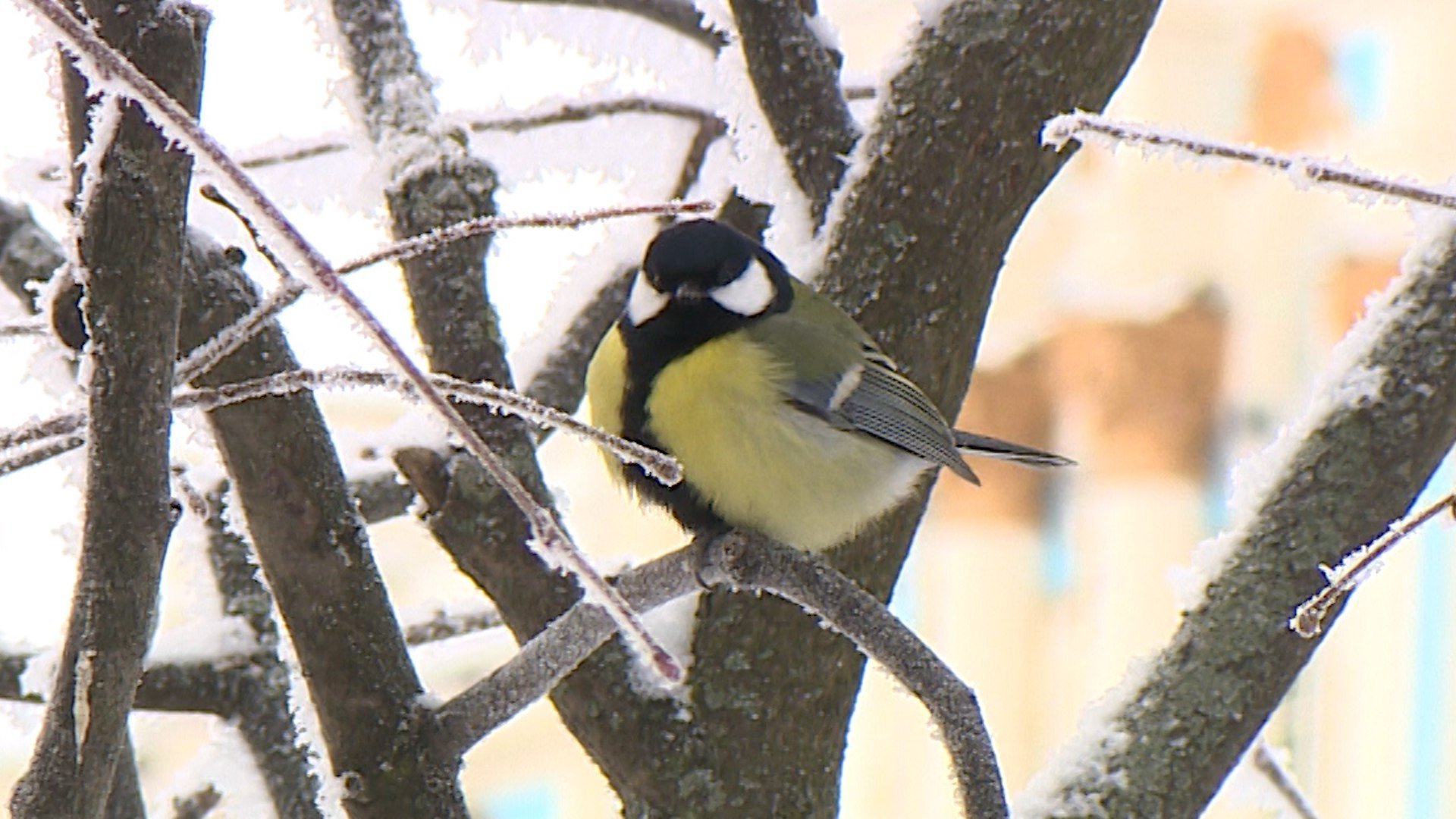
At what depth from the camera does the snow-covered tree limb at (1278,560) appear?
86 centimetres

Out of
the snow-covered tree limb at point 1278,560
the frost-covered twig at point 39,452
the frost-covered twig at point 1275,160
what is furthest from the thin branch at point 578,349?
the frost-covered twig at point 1275,160

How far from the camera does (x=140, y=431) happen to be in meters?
0.49

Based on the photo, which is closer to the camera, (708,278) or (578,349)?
(708,278)

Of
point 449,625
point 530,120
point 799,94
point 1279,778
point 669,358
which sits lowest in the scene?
point 1279,778

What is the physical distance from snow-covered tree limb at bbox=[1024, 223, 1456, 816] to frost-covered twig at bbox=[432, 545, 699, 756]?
26 centimetres

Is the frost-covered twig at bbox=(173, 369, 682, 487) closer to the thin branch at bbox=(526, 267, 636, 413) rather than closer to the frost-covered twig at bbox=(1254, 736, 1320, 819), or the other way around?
the thin branch at bbox=(526, 267, 636, 413)

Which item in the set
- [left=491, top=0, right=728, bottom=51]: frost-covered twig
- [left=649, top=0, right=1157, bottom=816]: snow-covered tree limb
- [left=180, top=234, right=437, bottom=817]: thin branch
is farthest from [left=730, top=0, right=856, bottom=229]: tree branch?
[left=180, top=234, right=437, bottom=817]: thin branch

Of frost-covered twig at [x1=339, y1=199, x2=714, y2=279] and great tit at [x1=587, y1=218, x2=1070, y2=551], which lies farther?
great tit at [x1=587, y1=218, x2=1070, y2=551]

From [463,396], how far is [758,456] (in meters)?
0.50

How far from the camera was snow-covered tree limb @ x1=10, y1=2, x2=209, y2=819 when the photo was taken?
1.59ft

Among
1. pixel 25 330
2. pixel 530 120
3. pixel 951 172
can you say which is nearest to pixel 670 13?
pixel 530 120

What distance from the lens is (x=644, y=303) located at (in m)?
1.06

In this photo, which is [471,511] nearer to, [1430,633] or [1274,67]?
[1430,633]

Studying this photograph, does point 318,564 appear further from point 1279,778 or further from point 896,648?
point 1279,778
